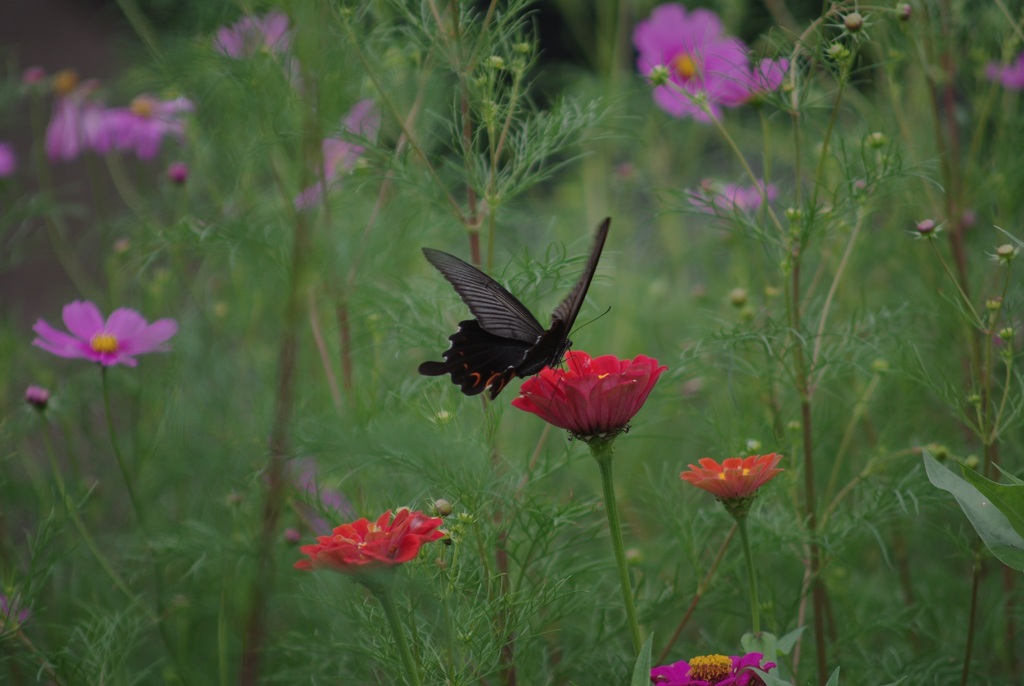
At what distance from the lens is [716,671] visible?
79 cm

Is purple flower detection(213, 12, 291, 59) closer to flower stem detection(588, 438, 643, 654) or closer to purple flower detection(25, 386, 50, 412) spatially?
purple flower detection(25, 386, 50, 412)

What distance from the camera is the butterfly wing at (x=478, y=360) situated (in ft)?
2.95

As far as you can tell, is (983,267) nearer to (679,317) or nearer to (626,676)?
(679,317)

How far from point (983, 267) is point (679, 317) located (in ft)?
2.15

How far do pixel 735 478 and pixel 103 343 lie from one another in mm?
723

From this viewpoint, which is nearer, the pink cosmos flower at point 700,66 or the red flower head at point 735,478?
the red flower head at point 735,478

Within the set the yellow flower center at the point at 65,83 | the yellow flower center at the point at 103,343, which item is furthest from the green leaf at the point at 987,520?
the yellow flower center at the point at 65,83

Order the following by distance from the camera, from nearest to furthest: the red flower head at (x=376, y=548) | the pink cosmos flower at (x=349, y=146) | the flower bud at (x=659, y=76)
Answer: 1. the red flower head at (x=376, y=548)
2. the flower bud at (x=659, y=76)
3. the pink cosmos flower at (x=349, y=146)

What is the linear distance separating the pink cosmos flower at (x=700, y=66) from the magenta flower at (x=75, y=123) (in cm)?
87

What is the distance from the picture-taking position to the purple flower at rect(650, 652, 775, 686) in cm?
78

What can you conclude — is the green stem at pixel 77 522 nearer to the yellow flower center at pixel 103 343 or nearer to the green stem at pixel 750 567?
the yellow flower center at pixel 103 343

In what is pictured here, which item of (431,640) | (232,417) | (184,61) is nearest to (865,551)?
(431,640)

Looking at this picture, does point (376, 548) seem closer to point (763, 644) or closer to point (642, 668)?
point (642, 668)

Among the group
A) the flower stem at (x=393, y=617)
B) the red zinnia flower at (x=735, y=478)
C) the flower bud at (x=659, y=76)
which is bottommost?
the flower stem at (x=393, y=617)
